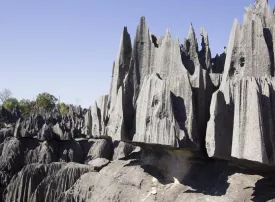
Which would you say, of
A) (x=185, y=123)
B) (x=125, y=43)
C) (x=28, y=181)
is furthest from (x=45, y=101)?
A: (x=185, y=123)

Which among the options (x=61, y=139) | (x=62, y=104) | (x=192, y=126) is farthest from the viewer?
(x=62, y=104)

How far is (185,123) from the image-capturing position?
8.31 meters

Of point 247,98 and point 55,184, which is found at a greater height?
point 247,98

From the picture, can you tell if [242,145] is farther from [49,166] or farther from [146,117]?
[49,166]

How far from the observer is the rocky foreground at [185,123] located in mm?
7184

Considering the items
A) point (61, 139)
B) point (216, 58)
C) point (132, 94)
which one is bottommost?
point (61, 139)

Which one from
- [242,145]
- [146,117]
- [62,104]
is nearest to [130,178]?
[146,117]

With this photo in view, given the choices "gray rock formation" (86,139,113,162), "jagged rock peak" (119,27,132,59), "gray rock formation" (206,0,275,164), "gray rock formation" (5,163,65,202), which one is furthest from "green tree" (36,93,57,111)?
"gray rock formation" (206,0,275,164)

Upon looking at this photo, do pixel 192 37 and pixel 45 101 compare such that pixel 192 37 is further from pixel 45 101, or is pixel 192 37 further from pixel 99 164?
pixel 45 101

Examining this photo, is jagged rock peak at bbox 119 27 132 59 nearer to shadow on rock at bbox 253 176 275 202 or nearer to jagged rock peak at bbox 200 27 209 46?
jagged rock peak at bbox 200 27 209 46

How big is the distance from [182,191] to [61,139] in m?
12.0

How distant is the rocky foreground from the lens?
718 centimetres

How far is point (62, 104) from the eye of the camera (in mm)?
69000

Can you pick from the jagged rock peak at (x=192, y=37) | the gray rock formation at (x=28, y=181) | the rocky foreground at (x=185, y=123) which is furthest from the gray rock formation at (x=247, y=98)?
the gray rock formation at (x=28, y=181)
